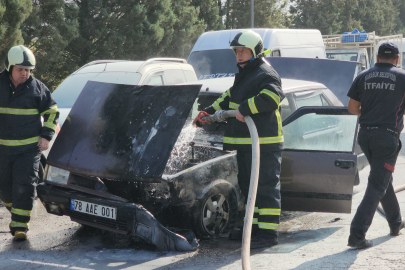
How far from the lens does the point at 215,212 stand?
15.1 ft

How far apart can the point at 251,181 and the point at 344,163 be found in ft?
3.79

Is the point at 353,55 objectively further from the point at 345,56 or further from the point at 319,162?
the point at 319,162

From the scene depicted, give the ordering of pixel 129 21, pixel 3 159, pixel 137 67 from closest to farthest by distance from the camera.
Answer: pixel 3 159
pixel 137 67
pixel 129 21

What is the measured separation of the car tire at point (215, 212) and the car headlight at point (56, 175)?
1.27m

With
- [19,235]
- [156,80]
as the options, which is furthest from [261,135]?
[156,80]

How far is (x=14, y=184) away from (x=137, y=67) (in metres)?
3.36

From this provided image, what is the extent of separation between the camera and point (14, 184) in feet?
15.4

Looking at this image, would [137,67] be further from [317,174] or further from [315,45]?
[315,45]

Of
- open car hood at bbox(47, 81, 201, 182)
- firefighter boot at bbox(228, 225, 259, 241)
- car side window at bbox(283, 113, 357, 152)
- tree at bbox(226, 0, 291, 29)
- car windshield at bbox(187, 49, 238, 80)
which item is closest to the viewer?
open car hood at bbox(47, 81, 201, 182)

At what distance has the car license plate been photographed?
4.08 meters

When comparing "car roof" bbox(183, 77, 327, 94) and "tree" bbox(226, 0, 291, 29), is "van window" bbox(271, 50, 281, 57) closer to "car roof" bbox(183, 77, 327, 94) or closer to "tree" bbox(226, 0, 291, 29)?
"car roof" bbox(183, 77, 327, 94)

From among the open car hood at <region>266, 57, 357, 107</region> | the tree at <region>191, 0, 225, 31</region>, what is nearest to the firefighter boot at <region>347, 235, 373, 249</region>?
the open car hood at <region>266, 57, 357, 107</region>

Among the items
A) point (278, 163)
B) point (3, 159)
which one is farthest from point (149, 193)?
point (3, 159)

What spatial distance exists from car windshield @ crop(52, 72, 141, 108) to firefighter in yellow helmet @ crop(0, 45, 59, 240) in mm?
2523
